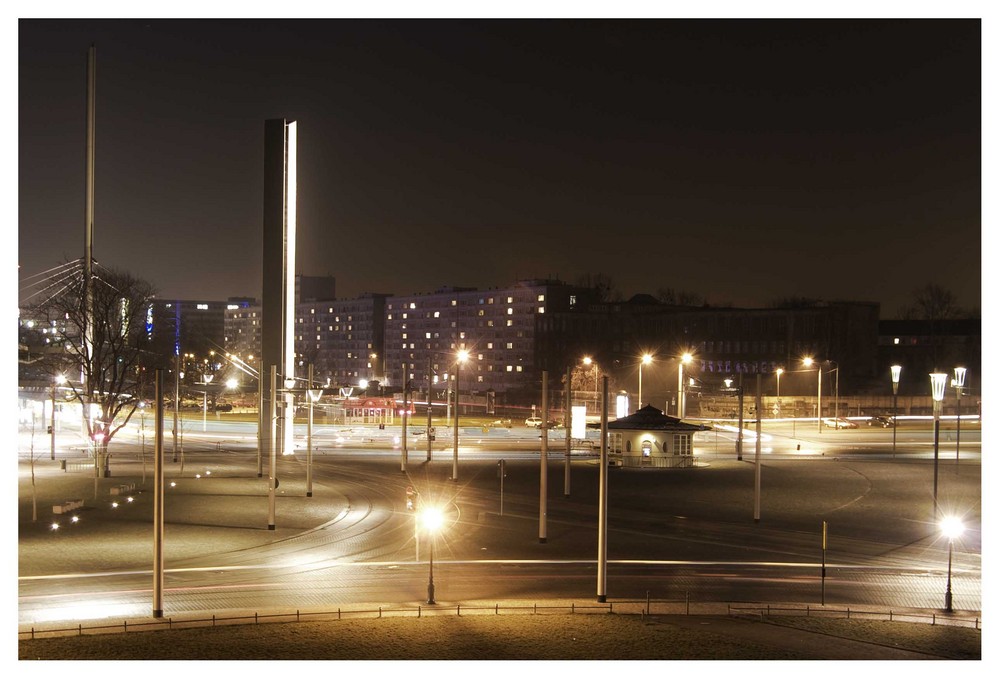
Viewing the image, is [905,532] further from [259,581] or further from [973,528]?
[259,581]

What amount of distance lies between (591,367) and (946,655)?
10311 cm

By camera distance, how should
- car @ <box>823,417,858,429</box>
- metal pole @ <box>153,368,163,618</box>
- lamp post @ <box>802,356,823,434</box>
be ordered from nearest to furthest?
1. metal pole @ <box>153,368,163,618</box>
2. lamp post @ <box>802,356,823,434</box>
3. car @ <box>823,417,858,429</box>

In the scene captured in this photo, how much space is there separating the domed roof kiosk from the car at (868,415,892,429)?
4618cm

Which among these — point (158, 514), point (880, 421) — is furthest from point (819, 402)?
point (158, 514)

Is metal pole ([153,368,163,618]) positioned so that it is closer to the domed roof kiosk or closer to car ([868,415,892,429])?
the domed roof kiosk

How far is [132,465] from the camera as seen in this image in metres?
64.9

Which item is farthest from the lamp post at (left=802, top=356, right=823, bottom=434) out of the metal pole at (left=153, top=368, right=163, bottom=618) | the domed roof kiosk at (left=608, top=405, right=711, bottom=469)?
the metal pole at (left=153, top=368, right=163, bottom=618)

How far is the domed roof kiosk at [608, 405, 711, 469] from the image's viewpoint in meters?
61.7

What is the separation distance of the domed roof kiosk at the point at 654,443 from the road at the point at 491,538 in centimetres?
199

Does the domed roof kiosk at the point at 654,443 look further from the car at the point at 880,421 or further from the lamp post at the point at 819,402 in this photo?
the car at the point at 880,421

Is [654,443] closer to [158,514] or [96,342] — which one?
[96,342]

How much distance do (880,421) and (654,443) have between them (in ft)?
162

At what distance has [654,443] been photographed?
6197 centimetres
